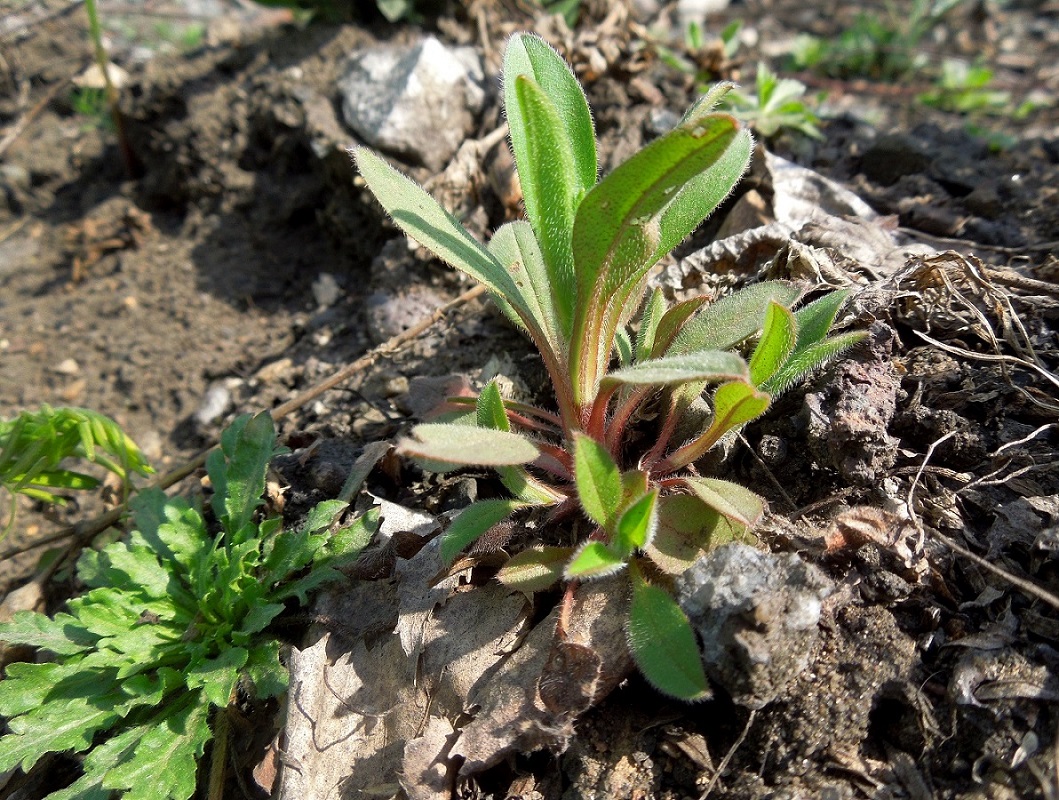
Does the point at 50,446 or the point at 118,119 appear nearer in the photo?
the point at 50,446

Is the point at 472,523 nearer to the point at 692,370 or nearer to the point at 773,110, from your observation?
the point at 692,370

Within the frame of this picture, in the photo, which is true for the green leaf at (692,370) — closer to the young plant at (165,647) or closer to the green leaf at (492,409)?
the green leaf at (492,409)

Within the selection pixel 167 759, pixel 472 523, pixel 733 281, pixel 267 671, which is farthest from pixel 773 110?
pixel 167 759

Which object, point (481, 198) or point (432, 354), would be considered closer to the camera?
point (432, 354)

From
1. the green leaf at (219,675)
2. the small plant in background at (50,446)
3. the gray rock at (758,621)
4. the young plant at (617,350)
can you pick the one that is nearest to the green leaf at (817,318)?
the young plant at (617,350)

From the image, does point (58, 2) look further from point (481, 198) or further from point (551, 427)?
point (551, 427)

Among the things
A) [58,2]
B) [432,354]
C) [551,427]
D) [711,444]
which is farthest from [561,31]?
[58,2]

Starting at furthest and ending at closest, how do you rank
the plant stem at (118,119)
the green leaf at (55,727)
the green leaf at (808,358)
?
the plant stem at (118,119) < the green leaf at (55,727) < the green leaf at (808,358)
